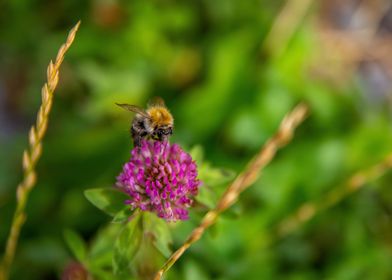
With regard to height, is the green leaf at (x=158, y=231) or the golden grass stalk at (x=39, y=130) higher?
the golden grass stalk at (x=39, y=130)

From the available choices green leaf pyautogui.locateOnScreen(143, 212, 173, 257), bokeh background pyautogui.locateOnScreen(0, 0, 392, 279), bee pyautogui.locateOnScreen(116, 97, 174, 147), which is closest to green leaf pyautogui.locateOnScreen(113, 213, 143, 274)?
green leaf pyautogui.locateOnScreen(143, 212, 173, 257)

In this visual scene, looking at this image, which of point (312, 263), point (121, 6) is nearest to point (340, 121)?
point (312, 263)

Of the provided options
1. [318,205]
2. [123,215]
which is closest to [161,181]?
[123,215]

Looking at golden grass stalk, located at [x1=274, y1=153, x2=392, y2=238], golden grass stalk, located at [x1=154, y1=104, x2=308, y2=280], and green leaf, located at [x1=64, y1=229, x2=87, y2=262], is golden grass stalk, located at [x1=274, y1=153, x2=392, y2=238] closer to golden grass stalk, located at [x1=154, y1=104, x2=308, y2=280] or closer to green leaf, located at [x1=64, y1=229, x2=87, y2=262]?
golden grass stalk, located at [x1=154, y1=104, x2=308, y2=280]

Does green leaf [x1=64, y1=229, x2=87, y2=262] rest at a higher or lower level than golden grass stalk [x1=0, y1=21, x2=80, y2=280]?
lower

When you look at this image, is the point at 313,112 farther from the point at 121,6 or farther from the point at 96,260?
the point at 96,260

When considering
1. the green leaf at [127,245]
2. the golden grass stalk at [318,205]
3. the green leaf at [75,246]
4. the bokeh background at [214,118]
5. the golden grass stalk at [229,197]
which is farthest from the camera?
the bokeh background at [214,118]

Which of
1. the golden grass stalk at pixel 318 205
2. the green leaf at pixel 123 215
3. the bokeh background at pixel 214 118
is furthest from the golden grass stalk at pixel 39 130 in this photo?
the golden grass stalk at pixel 318 205

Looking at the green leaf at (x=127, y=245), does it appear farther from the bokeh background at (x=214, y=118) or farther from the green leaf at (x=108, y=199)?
the bokeh background at (x=214, y=118)
